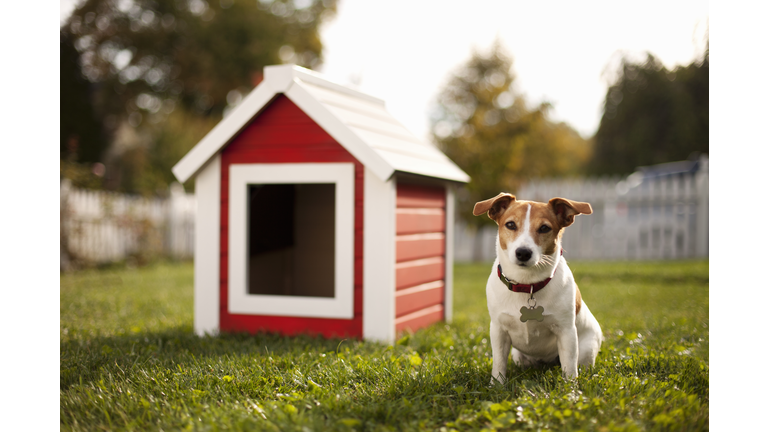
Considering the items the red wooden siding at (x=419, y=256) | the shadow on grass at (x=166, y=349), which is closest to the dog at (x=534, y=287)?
the shadow on grass at (x=166, y=349)

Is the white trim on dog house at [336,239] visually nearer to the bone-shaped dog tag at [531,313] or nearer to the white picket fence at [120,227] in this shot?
the bone-shaped dog tag at [531,313]

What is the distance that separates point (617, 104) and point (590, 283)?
4084 millimetres

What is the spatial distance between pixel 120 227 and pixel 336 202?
27.1 feet

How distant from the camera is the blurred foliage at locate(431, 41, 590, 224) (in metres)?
12.0

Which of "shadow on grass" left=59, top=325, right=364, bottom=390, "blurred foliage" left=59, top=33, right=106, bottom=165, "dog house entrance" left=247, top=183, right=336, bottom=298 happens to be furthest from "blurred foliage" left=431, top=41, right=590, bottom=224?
"blurred foliage" left=59, top=33, right=106, bottom=165

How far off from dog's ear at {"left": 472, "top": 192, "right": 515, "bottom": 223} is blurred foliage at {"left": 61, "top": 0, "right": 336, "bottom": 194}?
56.3ft

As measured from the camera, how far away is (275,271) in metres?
6.01

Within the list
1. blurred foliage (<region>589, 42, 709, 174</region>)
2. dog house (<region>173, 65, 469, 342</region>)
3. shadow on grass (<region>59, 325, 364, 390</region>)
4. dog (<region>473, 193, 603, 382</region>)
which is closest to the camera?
dog (<region>473, 193, 603, 382</region>)

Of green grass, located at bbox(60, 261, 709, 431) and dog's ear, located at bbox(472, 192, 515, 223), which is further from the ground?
dog's ear, located at bbox(472, 192, 515, 223)

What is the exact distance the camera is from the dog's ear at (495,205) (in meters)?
3.07

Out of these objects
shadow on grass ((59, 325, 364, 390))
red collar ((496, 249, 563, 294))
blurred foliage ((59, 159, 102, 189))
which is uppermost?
blurred foliage ((59, 159, 102, 189))

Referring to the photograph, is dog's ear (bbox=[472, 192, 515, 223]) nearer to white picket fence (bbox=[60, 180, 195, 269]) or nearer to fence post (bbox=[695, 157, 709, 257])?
white picket fence (bbox=[60, 180, 195, 269])

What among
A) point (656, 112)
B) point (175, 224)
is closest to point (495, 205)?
point (656, 112)

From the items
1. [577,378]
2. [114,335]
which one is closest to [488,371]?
[577,378]
